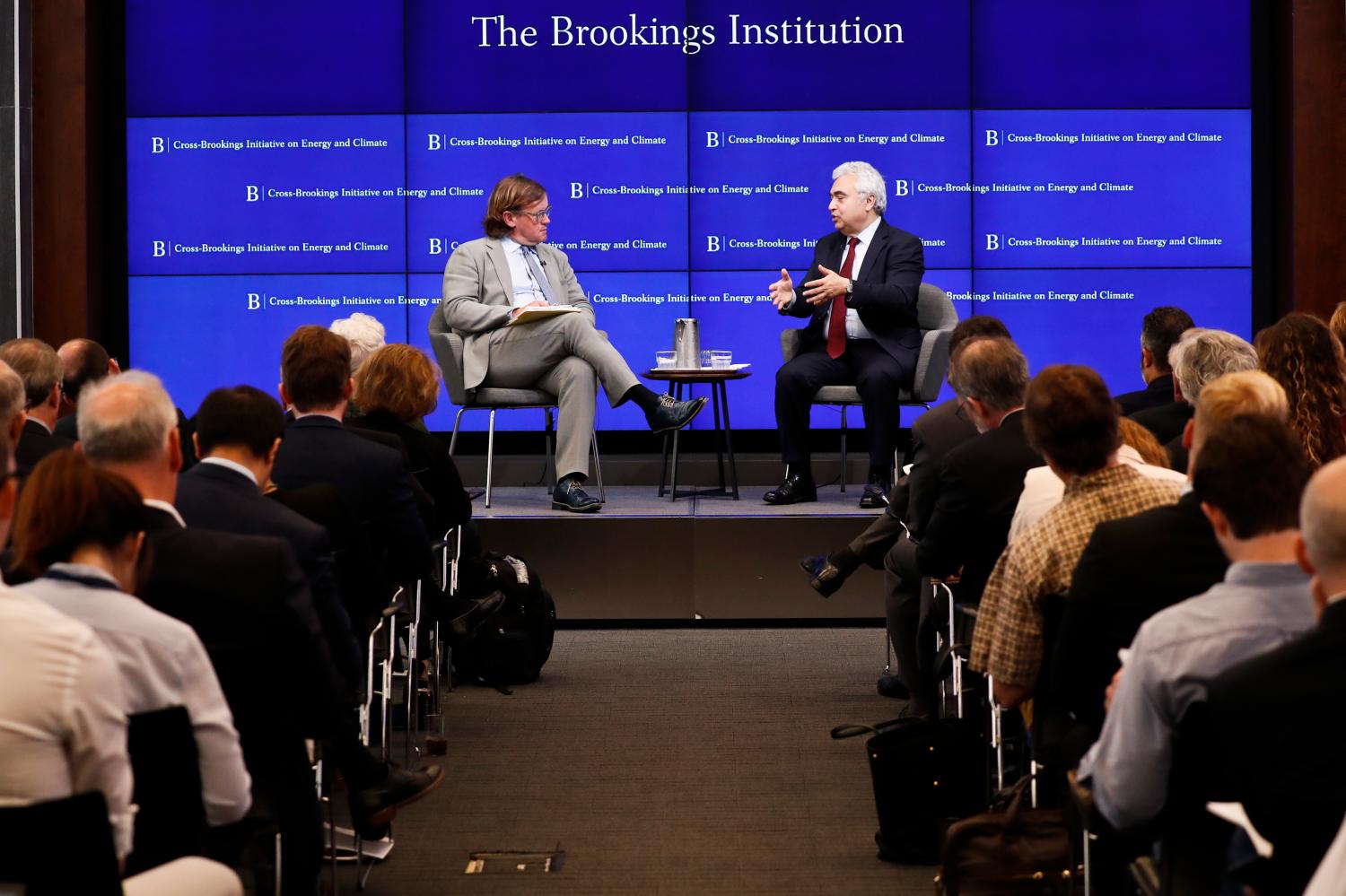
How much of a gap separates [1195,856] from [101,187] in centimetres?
766

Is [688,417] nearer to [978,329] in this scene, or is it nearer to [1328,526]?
[978,329]

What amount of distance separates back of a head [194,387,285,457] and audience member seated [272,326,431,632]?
81 centimetres

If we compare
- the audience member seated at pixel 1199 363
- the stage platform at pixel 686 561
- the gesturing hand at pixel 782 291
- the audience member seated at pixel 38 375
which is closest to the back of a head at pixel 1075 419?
the audience member seated at pixel 1199 363

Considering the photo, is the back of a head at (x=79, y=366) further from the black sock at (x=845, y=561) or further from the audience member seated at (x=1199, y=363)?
the audience member seated at (x=1199, y=363)

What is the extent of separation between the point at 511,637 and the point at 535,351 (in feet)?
5.36

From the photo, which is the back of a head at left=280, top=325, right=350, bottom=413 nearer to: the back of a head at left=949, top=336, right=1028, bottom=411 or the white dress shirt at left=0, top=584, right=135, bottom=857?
the back of a head at left=949, top=336, right=1028, bottom=411

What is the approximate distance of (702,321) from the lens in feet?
28.9

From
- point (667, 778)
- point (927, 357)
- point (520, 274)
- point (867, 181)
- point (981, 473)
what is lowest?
point (667, 778)

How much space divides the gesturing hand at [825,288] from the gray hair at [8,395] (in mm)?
4018

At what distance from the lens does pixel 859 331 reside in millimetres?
7309

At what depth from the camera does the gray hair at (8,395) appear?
3756 mm

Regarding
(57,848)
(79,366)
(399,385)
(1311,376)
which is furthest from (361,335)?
(57,848)

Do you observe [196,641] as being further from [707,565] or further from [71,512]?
[707,565]

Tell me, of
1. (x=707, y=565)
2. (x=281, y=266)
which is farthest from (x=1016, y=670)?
(x=281, y=266)
